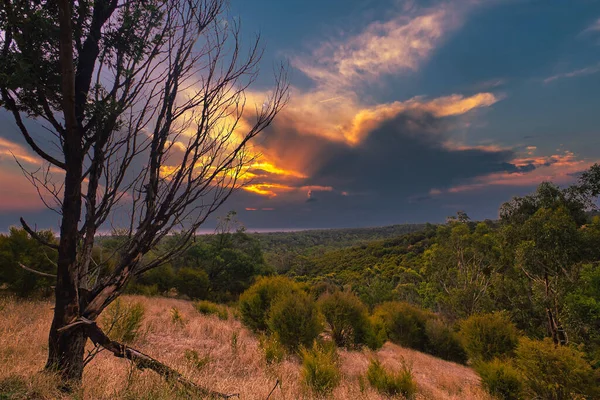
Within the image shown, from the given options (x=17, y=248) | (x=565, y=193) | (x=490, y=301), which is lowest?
(x=490, y=301)

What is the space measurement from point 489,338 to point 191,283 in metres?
22.3

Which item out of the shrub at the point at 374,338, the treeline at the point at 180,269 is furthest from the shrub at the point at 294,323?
the treeline at the point at 180,269

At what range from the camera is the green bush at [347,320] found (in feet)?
39.2

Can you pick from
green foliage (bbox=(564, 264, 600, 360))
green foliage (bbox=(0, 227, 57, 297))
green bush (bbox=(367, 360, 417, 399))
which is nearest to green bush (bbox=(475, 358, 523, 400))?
green bush (bbox=(367, 360, 417, 399))

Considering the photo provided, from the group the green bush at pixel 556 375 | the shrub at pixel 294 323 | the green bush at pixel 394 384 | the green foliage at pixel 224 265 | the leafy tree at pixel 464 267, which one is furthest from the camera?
the green foliage at pixel 224 265

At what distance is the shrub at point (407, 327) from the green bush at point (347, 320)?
436 cm

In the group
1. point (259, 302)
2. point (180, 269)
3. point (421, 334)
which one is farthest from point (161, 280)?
point (421, 334)

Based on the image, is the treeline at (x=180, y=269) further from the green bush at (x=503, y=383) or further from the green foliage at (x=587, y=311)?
the green foliage at (x=587, y=311)

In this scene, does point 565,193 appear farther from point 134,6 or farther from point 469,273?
point 134,6

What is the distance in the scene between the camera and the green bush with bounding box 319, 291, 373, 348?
11.9 metres

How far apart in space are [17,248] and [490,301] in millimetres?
28706

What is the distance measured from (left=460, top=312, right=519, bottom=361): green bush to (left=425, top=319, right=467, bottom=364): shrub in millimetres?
3730

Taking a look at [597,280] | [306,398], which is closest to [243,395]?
[306,398]

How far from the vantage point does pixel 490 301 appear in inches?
809
